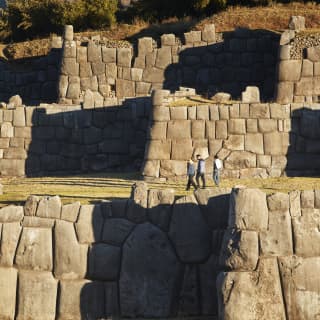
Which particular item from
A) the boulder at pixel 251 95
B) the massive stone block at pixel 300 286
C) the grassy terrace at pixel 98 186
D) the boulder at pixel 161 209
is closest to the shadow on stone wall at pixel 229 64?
the boulder at pixel 251 95

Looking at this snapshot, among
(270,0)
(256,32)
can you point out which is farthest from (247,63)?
(270,0)

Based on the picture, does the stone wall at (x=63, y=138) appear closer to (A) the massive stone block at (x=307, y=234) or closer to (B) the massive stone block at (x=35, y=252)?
(B) the massive stone block at (x=35, y=252)

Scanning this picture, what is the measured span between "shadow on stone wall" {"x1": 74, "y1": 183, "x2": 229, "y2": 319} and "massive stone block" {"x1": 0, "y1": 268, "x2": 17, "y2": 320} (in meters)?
0.92

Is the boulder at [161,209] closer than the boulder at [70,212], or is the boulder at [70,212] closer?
the boulder at [161,209]

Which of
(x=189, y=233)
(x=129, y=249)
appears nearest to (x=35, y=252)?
(x=129, y=249)

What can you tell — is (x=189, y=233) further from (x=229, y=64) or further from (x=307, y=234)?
(x=229, y=64)

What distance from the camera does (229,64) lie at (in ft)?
115

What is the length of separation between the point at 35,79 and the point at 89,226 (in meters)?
25.6

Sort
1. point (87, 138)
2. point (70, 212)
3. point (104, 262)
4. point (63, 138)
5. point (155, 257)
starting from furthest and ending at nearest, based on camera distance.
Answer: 1. point (63, 138)
2. point (87, 138)
3. point (70, 212)
4. point (104, 262)
5. point (155, 257)

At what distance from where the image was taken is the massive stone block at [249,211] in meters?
13.7

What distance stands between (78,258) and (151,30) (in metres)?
28.1

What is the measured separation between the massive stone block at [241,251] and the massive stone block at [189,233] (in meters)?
1.11

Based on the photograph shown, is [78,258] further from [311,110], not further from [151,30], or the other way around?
[151,30]

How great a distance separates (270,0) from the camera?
1780 inches
